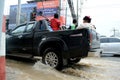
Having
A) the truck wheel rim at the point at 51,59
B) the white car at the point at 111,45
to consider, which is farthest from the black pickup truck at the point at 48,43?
the white car at the point at 111,45

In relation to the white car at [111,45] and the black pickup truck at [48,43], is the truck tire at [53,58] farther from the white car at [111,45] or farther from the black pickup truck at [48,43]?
the white car at [111,45]

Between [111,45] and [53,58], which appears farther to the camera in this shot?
[111,45]

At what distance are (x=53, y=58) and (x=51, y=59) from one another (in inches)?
3.9

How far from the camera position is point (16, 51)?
11.3 meters

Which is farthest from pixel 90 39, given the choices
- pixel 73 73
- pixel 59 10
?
pixel 59 10

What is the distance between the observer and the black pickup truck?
9.48m

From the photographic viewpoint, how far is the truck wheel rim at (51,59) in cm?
1001

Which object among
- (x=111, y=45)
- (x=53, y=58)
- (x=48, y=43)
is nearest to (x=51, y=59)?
(x=53, y=58)

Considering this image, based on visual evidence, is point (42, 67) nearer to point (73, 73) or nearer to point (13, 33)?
point (73, 73)

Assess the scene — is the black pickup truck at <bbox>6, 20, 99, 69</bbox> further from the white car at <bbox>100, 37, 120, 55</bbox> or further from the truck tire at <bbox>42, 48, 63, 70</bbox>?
the white car at <bbox>100, 37, 120, 55</bbox>

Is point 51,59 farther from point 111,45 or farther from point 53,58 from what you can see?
point 111,45

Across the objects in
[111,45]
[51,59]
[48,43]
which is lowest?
[111,45]

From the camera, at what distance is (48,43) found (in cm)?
1034

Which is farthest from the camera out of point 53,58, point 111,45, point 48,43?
point 111,45
